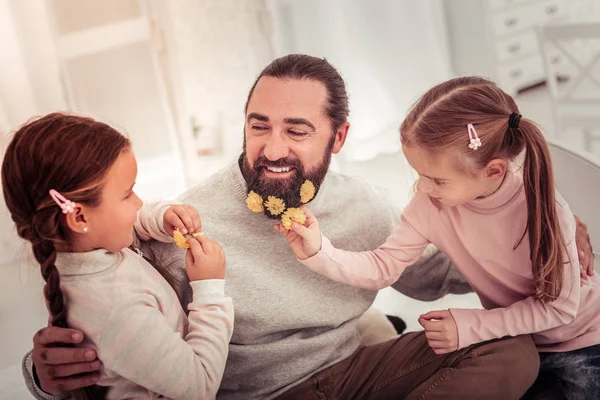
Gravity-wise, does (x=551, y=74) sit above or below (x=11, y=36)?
below

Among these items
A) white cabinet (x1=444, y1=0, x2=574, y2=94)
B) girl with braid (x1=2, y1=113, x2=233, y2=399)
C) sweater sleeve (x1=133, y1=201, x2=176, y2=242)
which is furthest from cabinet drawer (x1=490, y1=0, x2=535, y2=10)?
girl with braid (x1=2, y1=113, x2=233, y2=399)

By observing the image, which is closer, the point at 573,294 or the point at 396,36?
the point at 573,294

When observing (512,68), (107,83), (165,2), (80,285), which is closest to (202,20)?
(165,2)

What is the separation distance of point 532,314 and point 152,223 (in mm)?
718

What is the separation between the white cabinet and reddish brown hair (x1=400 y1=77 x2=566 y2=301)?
2.72 meters

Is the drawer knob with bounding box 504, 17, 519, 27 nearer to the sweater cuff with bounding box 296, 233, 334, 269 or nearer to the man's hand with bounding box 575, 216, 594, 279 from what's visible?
Result: the man's hand with bounding box 575, 216, 594, 279

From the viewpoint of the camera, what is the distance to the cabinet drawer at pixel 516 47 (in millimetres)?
3883

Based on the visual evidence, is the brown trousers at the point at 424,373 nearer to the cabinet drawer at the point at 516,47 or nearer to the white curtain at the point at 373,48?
the white curtain at the point at 373,48

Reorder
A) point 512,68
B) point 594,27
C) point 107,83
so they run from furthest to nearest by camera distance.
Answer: point 512,68, point 594,27, point 107,83

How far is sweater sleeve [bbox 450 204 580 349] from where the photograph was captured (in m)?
1.15

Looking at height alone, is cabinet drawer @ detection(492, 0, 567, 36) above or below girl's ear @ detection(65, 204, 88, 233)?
below

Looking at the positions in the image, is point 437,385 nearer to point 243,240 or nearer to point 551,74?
point 243,240

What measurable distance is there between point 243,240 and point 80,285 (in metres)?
0.39

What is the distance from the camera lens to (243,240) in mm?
1314
